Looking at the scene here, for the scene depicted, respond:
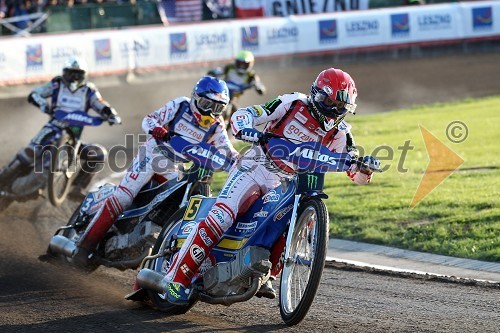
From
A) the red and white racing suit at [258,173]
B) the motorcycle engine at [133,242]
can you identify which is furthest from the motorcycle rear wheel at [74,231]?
the red and white racing suit at [258,173]

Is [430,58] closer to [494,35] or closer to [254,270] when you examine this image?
[494,35]

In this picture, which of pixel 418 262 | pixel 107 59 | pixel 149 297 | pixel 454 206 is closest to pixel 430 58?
pixel 107 59

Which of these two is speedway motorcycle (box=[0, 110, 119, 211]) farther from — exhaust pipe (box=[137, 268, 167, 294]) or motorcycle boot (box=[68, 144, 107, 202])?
exhaust pipe (box=[137, 268, 167, 294])

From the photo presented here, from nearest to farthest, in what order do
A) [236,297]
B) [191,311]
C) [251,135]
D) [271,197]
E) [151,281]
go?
[251,135] → [236,297] → [271,197] → [151,281] → [191,311]

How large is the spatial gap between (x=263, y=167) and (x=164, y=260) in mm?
1313

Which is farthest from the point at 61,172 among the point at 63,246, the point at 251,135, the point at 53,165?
the point at 251,135

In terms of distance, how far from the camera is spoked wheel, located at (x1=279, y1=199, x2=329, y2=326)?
6.66 m

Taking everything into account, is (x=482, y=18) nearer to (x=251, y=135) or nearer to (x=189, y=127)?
(x=189, y=127)

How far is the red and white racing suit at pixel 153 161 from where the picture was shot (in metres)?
9.40

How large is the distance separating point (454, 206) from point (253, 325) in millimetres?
5321

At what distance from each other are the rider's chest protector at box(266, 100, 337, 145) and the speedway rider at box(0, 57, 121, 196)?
598cm

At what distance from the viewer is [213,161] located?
8.80 metres

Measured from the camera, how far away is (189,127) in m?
9.41

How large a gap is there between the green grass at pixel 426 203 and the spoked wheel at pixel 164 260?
3191 mm
